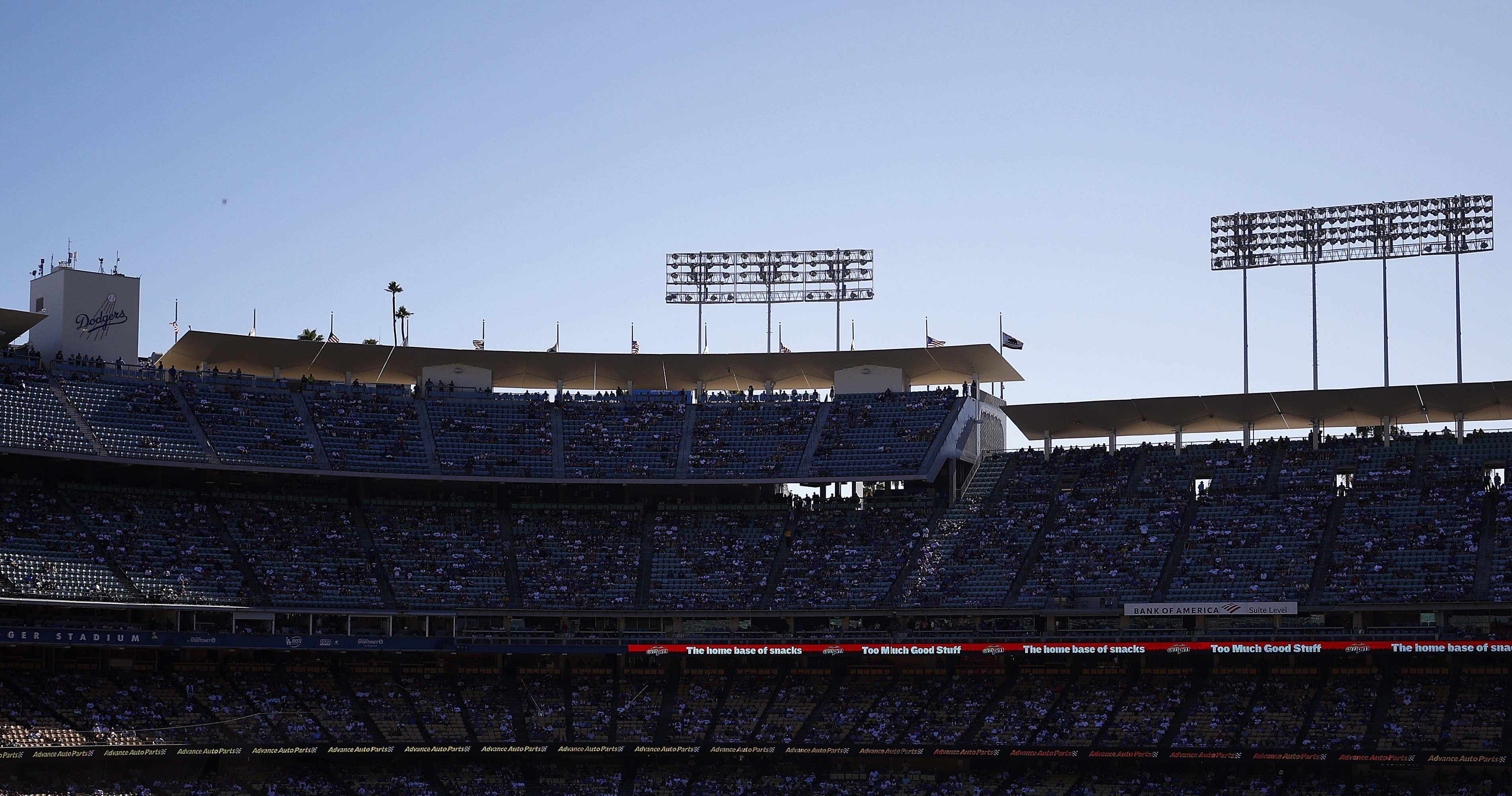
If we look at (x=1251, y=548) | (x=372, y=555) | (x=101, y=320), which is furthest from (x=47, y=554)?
(x=1251, y=548)

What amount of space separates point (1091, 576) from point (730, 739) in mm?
18865

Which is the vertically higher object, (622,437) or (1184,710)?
(622,437)

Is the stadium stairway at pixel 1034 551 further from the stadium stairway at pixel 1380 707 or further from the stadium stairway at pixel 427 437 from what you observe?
the stadium stairway at pixel 427 437

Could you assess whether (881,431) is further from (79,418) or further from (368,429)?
(79,418)

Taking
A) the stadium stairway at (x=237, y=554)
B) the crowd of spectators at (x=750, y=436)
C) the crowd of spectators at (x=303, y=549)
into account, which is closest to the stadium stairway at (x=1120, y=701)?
the crowd of spectators at (x=750, y=436)

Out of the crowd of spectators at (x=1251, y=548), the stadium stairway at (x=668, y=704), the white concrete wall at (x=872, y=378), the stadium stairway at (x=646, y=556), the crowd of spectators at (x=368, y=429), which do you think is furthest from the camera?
the white concrete wall at (x=872, y=378)

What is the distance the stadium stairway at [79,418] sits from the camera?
72.2 m

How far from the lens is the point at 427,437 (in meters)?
82.0

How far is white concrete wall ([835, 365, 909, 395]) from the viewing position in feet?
288

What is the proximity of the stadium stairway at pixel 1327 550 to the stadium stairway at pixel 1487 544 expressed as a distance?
239 inches

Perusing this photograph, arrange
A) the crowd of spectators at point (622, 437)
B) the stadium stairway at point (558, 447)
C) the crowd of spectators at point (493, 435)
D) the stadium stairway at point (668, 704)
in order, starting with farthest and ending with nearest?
1. the crowd of spectators at point (622, 437)
2. the stadium stairway at point (558, 447)
3. the crowd of spectators at point (493, 435)
4. the stadium stairway at point (668, 704)

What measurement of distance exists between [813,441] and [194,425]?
31.5 metres

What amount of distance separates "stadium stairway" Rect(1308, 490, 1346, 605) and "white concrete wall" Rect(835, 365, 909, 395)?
23.8 meters

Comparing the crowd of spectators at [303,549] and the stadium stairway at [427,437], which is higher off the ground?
the stadium stairway at [427,437]
